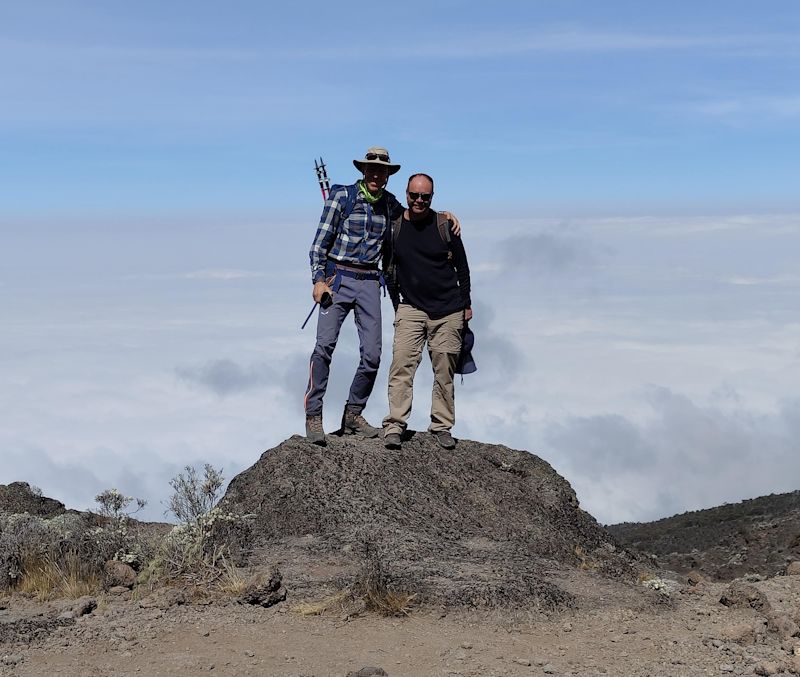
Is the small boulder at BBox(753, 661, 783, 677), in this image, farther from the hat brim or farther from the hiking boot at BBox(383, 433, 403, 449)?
the hat brim

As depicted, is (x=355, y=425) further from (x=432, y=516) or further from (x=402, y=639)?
(x=402, y=639)

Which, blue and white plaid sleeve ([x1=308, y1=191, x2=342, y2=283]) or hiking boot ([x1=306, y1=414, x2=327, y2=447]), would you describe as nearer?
blue and white plaid sleeve ([x1=308, y1=191, x2=342, y2=283])

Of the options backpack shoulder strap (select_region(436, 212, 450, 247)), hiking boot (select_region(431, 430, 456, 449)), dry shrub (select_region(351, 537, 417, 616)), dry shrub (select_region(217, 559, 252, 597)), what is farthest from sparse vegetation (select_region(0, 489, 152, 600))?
backpack shoulder strap (select_region(436, 212, 450, 247))

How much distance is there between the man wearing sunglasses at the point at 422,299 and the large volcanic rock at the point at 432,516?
594mm

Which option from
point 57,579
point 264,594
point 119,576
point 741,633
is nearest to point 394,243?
point 264,594

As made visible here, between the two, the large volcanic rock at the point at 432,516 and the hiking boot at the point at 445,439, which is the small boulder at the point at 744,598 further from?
the hiking boot at the point at 445,439

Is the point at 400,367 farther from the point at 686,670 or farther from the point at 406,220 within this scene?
the point at 686,670

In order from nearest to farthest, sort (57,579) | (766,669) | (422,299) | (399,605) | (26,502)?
(766,669)
(399,605)
(57,579)
(422,299)
(26,502)

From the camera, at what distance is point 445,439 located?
10953mm

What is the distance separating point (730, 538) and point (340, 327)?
33.4 ft

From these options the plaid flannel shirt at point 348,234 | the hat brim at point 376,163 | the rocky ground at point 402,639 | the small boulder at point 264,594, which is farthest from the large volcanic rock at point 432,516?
the hat brim at point 376,163

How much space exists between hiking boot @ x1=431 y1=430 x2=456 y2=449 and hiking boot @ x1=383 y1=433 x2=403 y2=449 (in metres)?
0.59

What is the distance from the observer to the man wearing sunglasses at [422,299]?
1015 centimetres

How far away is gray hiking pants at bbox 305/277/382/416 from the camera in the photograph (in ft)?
→ 32.9
